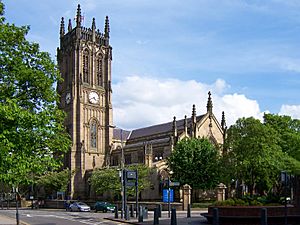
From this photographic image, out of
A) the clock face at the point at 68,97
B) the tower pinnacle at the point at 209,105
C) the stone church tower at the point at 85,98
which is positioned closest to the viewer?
the tower pinnacle at the point at 209,105

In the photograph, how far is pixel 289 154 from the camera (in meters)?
58.4

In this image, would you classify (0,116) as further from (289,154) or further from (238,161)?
(289,154)

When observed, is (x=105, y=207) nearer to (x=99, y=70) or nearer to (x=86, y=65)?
(x=86, y=65)

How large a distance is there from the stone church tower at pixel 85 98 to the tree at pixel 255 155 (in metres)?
44.5

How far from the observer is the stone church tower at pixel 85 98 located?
297 feet

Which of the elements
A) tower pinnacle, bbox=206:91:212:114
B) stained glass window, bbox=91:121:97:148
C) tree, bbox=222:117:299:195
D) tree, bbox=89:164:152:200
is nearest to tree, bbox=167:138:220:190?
tree, bbox=89:164:152:200

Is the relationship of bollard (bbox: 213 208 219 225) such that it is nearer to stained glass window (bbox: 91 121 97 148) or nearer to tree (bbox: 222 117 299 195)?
tree (bbox: 222 117 299 195)

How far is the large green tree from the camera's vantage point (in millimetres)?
17484

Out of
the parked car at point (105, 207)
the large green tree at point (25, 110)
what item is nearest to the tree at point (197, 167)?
the parked car at point (105, 207)

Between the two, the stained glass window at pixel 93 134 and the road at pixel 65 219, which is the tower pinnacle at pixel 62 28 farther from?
the road at pixel 65 219

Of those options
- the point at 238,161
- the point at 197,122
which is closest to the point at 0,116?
the point at 238,161

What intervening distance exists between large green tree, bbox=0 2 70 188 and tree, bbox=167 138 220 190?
1584 inches

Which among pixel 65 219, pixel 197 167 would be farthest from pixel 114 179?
pixel 65 219

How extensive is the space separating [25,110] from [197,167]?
146 ft
